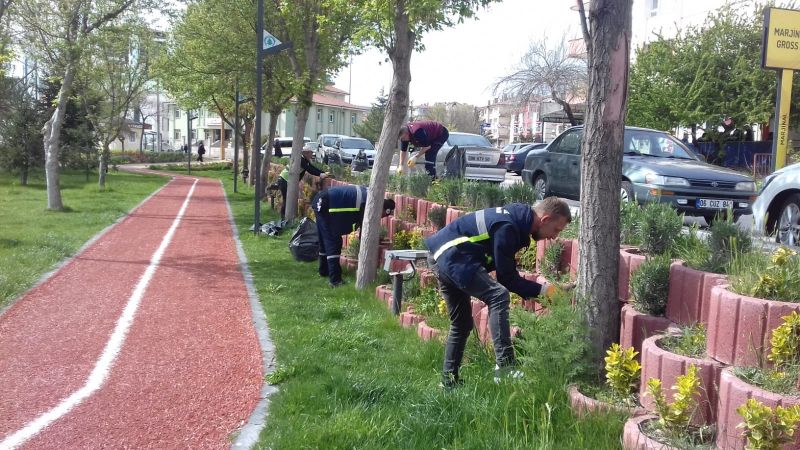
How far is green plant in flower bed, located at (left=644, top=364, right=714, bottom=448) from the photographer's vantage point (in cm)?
326

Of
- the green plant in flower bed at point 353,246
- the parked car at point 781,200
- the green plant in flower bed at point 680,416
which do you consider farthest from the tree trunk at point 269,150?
the green plant in flower bed at point 680,416

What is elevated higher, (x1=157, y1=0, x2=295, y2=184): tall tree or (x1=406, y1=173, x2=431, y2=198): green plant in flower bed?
(x1=157, y1=0, x2=295, y2=184): tall tree

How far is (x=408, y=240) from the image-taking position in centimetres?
912

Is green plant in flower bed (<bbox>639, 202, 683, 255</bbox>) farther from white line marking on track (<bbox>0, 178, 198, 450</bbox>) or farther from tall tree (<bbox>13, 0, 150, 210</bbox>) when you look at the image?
tall tree (<bbox>13, 0, 150, 210</bbox>)

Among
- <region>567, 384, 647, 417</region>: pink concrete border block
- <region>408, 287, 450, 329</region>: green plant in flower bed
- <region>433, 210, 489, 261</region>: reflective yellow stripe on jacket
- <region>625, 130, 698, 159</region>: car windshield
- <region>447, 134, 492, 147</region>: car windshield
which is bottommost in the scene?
<region>408, 287, 450, 329</region>: green plant in flower bed

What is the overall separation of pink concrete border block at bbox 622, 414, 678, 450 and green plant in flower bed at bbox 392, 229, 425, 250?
4.76m

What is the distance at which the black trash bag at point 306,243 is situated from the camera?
11.5 metres

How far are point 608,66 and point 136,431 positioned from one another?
3.85 m

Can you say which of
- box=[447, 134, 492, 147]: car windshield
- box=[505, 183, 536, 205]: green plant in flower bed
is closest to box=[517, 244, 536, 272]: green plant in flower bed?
box=[505, 183, 536, 205]: green plant in flower bed

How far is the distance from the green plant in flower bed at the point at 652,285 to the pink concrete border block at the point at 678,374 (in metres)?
0.51

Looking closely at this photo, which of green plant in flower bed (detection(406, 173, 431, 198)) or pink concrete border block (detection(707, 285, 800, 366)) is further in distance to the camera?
green plant in flower bed (detection(406, 173, 431, 198))

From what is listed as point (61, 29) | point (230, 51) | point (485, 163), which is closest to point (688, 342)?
point (485, 163)

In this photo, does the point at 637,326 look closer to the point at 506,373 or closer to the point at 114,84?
the point at 506,373

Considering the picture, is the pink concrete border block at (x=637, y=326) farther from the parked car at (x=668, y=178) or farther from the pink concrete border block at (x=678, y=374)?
the parked car at (x=668, y=178)
